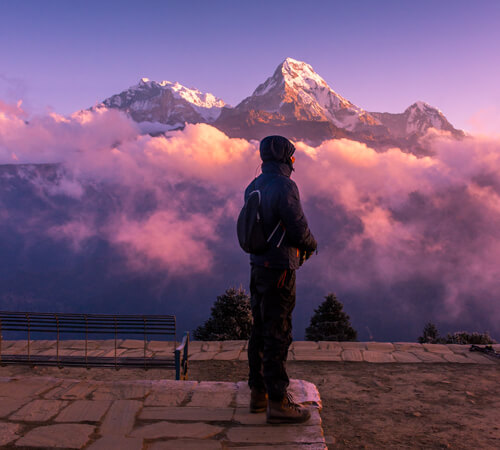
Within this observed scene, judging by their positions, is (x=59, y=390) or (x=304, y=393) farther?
(x=59, y=390)

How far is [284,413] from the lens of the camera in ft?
10.4

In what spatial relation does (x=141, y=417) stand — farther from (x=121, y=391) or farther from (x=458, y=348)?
(x=458, y=348)

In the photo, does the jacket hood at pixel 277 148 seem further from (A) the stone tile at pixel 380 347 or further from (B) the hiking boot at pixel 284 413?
(A) the stone tile at pixel 380 347

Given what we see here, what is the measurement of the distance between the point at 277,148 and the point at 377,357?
5565 mm

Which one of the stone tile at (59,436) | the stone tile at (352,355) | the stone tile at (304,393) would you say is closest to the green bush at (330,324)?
the stone tile at (352,355)

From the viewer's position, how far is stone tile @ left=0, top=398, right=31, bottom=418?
335 cm

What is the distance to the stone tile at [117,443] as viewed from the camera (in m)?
2.82

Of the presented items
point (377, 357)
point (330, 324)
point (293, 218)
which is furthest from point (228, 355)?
point (330, 324)

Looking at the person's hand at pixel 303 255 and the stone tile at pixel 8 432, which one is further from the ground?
the person's hand at pixel 303 255

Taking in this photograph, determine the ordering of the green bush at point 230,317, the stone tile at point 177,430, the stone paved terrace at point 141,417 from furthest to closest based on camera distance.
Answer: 1. the green bush at point 230,317
2. the stone tile at point 177,430
3. the stone paved terrace at point 141,417

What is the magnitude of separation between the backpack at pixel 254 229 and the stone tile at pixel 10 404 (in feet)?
8.00

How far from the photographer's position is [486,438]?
4121 millimetres

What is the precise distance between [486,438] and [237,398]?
268cm

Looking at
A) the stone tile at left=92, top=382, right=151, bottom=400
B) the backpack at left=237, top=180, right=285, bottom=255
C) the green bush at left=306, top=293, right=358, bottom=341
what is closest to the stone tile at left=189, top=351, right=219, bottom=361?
the stone tile at left=92, top=382, right=151, bottom=400
